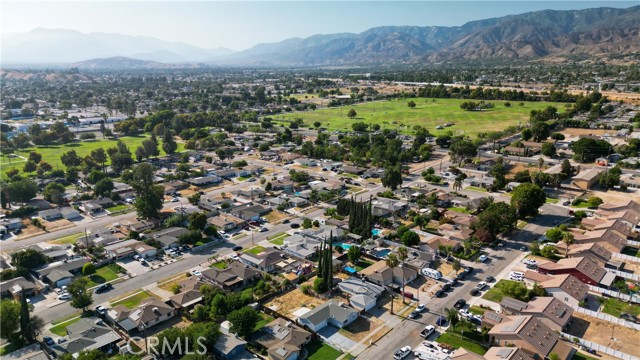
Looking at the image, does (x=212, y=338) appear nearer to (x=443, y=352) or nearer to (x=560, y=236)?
(x=443, y=352)

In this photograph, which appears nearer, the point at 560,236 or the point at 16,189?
the point at 560,236

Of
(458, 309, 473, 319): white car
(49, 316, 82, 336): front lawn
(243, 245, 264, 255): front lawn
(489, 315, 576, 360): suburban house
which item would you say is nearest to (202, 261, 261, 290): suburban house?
(243, 245, 264, 255): front lawn

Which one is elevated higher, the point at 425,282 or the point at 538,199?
the point at 538,199

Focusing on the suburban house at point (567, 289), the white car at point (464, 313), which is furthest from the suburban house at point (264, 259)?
the suburban house at point (567, 289)

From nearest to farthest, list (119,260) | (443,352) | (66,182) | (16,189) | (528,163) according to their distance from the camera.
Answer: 1. (443,352)
2. (119,260)
3. (16,189)
4. (66,182)
5. (528,163)

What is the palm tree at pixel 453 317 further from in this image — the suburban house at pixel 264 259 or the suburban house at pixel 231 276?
the suburban house at pixel 231 276

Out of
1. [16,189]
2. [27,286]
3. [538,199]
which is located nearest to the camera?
[27,286]

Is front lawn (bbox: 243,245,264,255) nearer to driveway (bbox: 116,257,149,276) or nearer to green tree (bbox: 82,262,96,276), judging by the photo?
driveway (bbox: 116,257,149,276)

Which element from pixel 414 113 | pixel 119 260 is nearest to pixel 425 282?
pixel 119 260
